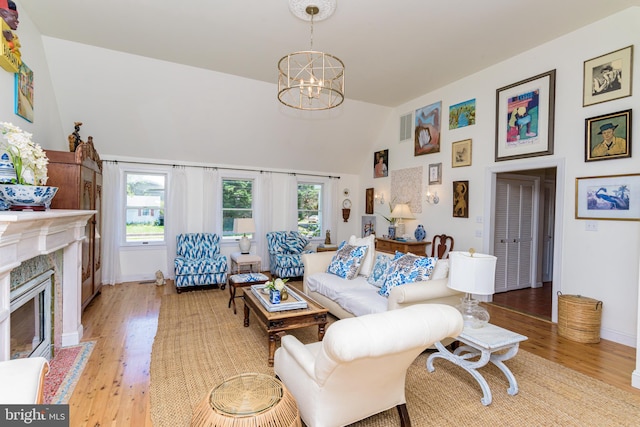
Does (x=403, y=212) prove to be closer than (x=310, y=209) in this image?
Yes

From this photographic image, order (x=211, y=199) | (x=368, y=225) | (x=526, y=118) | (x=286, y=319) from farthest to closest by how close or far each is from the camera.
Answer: (x=368, y=225), (x=211, y=199), (x=526, y=118), (x=286, y=319)

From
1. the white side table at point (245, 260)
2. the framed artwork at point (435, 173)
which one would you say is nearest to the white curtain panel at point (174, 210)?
the white side table at point (245, 260)

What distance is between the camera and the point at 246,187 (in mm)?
6742

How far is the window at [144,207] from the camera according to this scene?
5.80 meters

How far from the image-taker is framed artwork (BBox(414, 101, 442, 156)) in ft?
17.7

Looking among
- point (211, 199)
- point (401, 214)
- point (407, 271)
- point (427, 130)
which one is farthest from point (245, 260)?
point (427, 130)

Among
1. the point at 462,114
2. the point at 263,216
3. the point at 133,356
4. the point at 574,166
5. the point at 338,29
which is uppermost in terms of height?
the point at 338,29

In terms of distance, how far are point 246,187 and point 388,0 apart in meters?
4.61

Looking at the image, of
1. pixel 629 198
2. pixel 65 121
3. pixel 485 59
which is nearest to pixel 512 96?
pixel 485 59

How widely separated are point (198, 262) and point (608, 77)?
5.91 metres

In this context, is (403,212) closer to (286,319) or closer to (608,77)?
(608,77)

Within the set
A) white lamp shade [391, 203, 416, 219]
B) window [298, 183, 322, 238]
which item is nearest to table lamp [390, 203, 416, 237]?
white lamp shade [391, 203, 416, 219]

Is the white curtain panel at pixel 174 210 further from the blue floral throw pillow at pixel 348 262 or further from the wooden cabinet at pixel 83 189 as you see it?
A: the blue floral throw pillow at pixel 348 262

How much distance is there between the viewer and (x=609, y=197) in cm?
334
